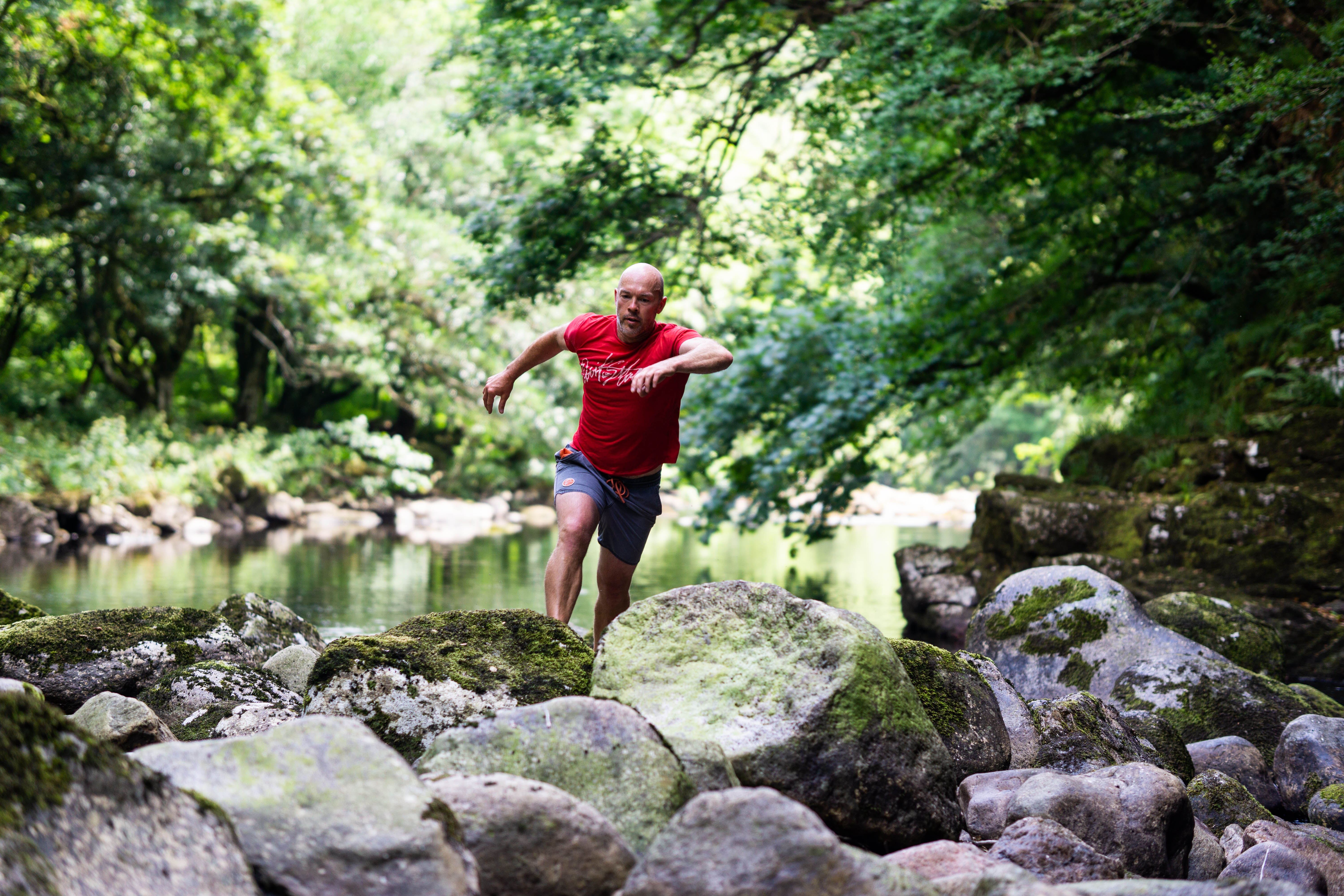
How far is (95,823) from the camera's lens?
7.13 feet

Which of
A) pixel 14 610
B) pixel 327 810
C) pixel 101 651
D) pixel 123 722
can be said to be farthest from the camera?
pixel 14 610

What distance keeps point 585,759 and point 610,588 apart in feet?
7.17

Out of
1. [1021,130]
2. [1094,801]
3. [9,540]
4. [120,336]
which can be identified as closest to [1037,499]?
[1021,130]

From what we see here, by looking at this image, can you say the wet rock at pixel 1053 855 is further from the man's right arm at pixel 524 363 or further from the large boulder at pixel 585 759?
the man's right arm at pixel 524 363

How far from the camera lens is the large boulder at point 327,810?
7.68 ft

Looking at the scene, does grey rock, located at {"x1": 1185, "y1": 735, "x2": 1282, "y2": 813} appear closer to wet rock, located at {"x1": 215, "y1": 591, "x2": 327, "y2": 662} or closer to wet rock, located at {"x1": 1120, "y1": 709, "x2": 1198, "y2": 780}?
wet rock, located at {"x1": 1120, "y1": 709, "x2": 1198, "y2": 780}

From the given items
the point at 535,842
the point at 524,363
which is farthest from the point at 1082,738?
the point at 524,363

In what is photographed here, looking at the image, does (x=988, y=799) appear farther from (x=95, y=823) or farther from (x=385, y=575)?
(x=385, y=575)

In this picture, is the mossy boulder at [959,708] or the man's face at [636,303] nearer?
the mossy boulder at [959,708]

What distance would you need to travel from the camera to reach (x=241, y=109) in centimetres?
1938

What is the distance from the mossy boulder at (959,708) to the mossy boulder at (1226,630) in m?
2.83

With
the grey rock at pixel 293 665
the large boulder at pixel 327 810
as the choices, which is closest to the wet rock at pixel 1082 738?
the large boulder at pixel 327 810

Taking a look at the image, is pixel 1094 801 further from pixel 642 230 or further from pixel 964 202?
pixel 964 202

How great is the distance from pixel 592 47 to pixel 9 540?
44.1 feet
